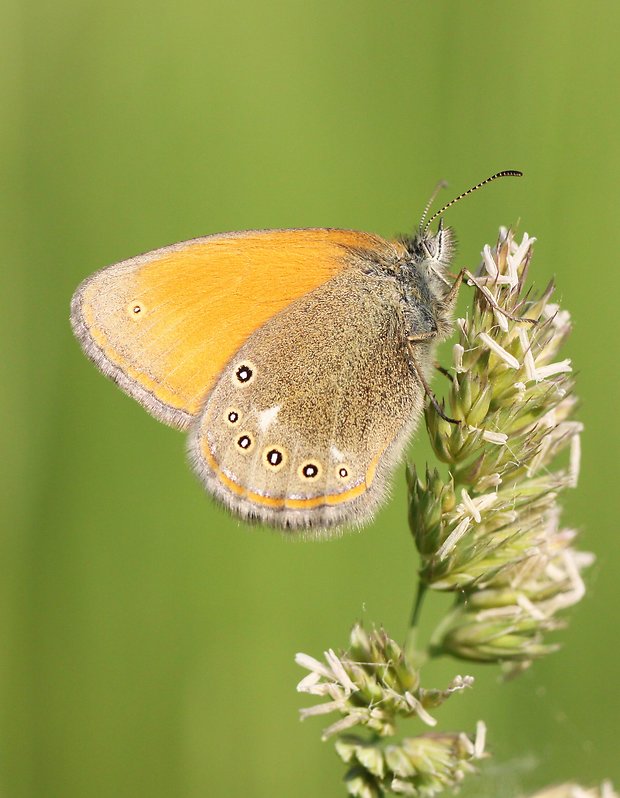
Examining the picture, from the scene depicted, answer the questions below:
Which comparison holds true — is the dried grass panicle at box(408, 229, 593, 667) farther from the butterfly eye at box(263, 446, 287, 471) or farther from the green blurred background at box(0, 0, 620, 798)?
the green blurred background at box(0, 0, 620, 798)

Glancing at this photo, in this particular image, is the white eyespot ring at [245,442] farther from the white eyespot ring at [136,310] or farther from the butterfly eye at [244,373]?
the white eyespot ring at [136,310]

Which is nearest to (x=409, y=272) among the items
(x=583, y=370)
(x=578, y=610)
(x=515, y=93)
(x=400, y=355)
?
(x=400, y=355)

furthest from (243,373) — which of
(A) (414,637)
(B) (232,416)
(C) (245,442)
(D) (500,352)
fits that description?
(A) (414,637)

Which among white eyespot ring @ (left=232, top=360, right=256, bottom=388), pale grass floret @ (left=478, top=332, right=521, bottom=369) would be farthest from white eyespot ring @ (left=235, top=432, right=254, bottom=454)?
pale grass floret @ (left=478, top=332, right=521, bottom=369)

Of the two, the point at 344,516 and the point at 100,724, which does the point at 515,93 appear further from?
the point at 100,724

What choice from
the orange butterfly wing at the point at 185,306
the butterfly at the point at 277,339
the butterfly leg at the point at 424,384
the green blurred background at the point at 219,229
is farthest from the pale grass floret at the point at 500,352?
the green blurred background at the point at 219,229

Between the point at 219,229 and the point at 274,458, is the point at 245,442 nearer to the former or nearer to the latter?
the point at 274,458
